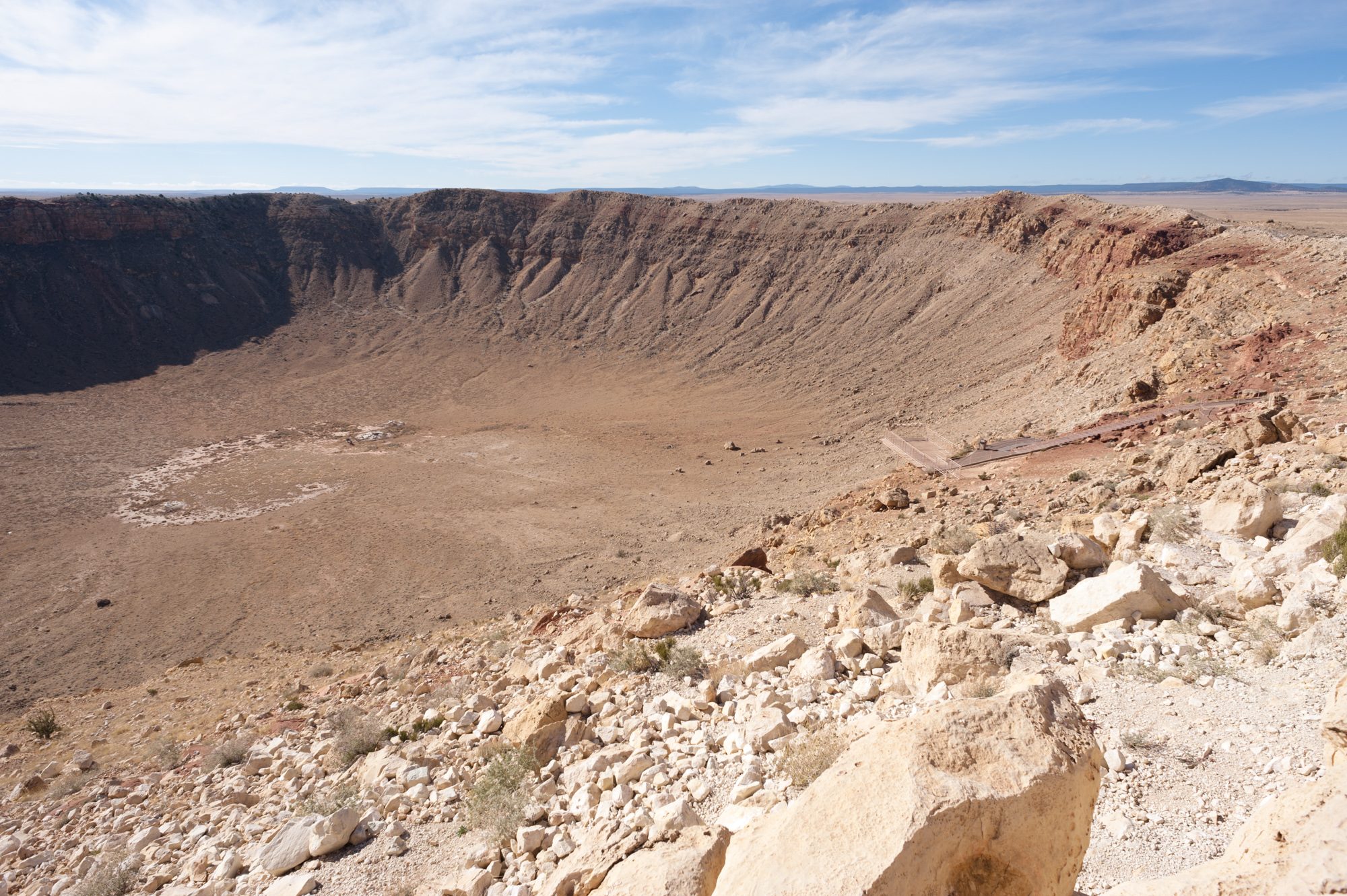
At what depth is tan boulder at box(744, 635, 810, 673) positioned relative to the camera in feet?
22.1

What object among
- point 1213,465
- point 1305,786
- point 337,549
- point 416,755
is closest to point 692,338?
point 337,549

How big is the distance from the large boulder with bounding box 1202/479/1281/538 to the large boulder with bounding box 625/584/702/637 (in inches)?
222

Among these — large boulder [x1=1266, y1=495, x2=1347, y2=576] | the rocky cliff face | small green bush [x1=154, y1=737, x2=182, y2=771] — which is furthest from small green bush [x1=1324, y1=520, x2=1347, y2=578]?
the rocky cliff face

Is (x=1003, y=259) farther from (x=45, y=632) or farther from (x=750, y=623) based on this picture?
(x=45, y=632)

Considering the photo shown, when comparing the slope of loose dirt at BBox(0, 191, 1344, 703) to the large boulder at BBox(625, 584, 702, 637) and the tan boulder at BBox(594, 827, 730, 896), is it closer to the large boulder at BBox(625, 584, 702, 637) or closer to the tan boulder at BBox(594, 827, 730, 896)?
the large boulder at BBox(625, 584, 702, 637)

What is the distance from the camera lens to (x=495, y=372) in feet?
144

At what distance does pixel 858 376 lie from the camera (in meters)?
34.1

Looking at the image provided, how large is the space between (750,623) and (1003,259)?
3347cm

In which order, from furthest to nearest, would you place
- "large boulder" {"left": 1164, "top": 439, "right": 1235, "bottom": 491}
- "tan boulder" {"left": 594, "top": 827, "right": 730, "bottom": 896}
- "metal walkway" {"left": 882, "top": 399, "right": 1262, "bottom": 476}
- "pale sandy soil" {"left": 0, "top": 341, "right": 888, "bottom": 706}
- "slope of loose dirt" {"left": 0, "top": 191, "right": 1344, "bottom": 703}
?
"slope of loose dirt" {"left": 0, "top": 191, "right": 1344, "bottom": 703} → "pale sandy soil" {"left": 0, "top": 341, "right": 888, "bottom": 706} → "metal walkway" {"left": 882, "top": 399, "right": 1262, "bottom": 476} → "large boulder" {"left": 1164, "top": 439, "right": 1235, "bottom": 491} → "tan boulder" {"left": 594, "top": 827, "right": 730, "bottom": 896}

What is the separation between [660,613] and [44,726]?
1050 centimetres

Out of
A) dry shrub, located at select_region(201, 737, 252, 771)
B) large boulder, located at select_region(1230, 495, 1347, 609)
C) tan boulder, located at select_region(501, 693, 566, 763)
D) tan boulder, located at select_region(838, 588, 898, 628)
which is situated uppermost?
large boulder, located at select_region(1230, 495, 1347, 609)

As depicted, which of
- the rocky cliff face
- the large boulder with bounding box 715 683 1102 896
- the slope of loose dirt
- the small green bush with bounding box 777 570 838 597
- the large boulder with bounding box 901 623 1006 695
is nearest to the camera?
the large boulder with bounding box 715 683 1102 896

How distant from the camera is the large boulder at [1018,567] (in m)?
7.16

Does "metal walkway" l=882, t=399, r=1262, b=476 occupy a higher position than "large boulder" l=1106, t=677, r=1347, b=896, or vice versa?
"large boulder" l=1106, t=677, r=1347, b=896
